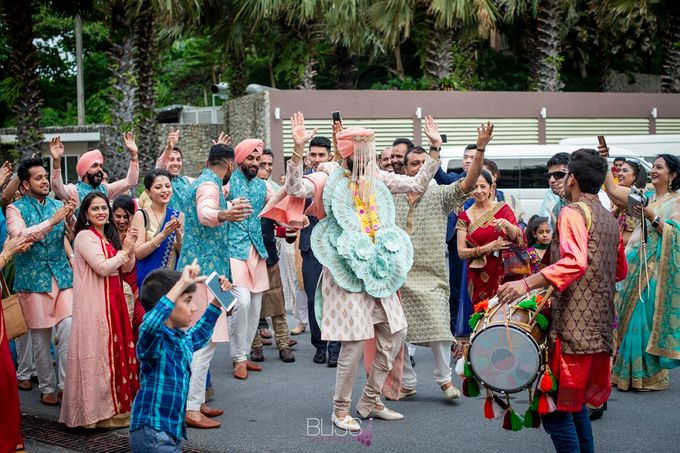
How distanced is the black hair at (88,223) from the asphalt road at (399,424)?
1502 mm

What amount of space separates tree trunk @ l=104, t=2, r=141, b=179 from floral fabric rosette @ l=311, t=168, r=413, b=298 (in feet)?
38.7

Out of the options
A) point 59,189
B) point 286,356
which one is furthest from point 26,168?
point 286,356

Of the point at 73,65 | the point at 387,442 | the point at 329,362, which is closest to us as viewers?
the point at 387,442

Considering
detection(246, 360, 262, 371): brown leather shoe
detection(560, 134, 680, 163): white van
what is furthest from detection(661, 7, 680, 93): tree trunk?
detection(246, 360, 262, 371): brown leather shoe

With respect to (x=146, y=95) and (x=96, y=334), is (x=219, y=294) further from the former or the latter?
A: (x=146, y=95)

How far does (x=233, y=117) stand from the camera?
21.8 meters

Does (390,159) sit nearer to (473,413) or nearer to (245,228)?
(245,228)

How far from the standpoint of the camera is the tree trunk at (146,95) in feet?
56.3

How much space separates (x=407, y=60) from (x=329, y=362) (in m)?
22.2

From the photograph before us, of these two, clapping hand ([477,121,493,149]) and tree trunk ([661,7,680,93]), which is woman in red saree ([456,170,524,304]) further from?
tree trunk ([661,7,680,93])

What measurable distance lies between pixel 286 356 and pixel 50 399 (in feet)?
7.52

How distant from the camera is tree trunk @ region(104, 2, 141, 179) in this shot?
16.7 m

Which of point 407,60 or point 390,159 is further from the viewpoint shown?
point 407,60

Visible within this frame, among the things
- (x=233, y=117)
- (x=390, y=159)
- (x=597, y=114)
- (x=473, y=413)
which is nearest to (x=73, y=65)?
(x=233, y=117)
